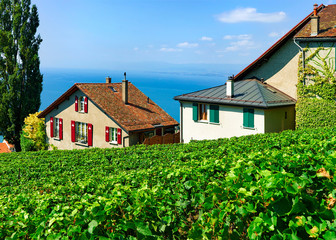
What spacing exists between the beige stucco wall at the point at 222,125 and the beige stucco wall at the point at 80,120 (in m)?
5.45

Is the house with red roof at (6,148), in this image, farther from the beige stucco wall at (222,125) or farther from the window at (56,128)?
the beige stucco wall at (222,125)

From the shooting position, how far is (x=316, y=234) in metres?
3.46

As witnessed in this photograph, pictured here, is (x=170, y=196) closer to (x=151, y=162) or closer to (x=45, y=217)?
(x=45, y=217)

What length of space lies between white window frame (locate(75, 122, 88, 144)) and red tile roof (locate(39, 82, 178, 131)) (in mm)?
3234

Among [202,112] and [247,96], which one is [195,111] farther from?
[247,96]

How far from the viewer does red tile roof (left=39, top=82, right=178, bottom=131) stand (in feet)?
103

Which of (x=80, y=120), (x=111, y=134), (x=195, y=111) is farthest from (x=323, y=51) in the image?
(x=80, y=120)

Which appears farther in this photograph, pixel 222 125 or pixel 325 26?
pixel 222 125

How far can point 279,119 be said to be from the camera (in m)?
25.6

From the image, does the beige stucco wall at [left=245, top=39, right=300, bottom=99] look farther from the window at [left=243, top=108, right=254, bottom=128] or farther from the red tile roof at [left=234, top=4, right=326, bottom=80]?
the window at [left=243, top=108, right=254, bottom=128]

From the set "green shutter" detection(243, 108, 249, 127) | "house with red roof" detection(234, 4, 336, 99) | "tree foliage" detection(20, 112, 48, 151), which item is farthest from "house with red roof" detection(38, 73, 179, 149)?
"green shutter" detection(243, 108, 249, 127)

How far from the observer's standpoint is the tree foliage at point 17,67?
39719 millimetres

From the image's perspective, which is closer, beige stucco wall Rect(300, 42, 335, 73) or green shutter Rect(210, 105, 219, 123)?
beige stucco wall Rect(300, 42, 335, 73)

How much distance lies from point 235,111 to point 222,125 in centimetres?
155
